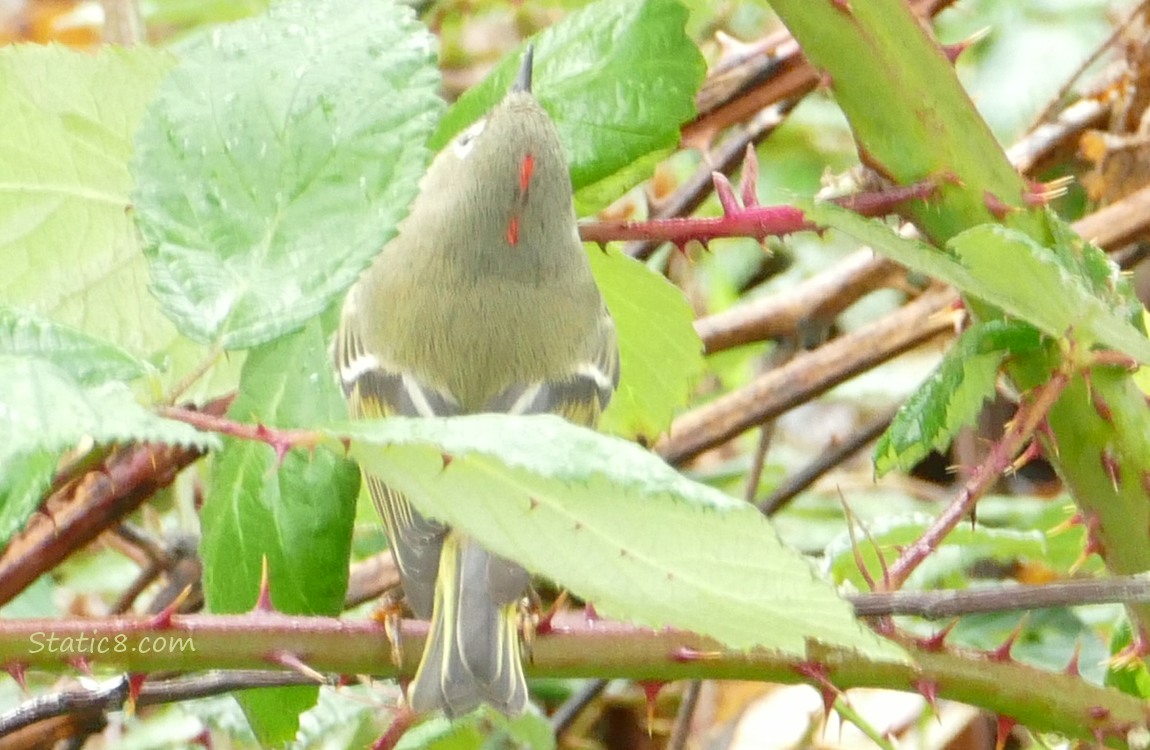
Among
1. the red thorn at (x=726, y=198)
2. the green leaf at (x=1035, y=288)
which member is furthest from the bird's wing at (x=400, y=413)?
the green leaf at (x=1035, y=288)

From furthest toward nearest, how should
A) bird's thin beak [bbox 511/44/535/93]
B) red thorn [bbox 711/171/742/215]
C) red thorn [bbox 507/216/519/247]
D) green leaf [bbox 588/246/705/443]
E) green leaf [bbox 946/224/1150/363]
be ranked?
red thorn [bbox 507/216/519/247] < green leaf [bbox 588/246/705/443] < bird's thin beak [bbox 511/44/535/93] < red thorn [bbox 711/171/742/215] < green leaf [bbox 946/224/1150/363]

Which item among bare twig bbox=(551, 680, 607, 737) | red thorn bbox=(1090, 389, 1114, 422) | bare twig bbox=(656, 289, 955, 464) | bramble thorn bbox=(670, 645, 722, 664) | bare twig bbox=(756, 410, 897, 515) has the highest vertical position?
red thorn bbox=(1090, 389, 1114, 422)

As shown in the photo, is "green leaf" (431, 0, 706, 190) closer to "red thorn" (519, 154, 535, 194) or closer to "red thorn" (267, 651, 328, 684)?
"red thorn" (519, 154, 535, 194)

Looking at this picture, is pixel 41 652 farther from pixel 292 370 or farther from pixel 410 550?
pixel 410 550

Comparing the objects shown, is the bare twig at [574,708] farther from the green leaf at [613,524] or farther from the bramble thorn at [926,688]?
the green leaf at [613,524]

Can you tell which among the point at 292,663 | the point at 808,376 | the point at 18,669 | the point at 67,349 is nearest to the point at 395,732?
the point at 292,663

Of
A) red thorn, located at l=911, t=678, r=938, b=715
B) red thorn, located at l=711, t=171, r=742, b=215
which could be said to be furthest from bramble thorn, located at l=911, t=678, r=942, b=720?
red thorn, located at l=711, t=171, r=742, b=215

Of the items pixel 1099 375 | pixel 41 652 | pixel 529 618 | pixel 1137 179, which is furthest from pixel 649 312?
pixel 1137 179
